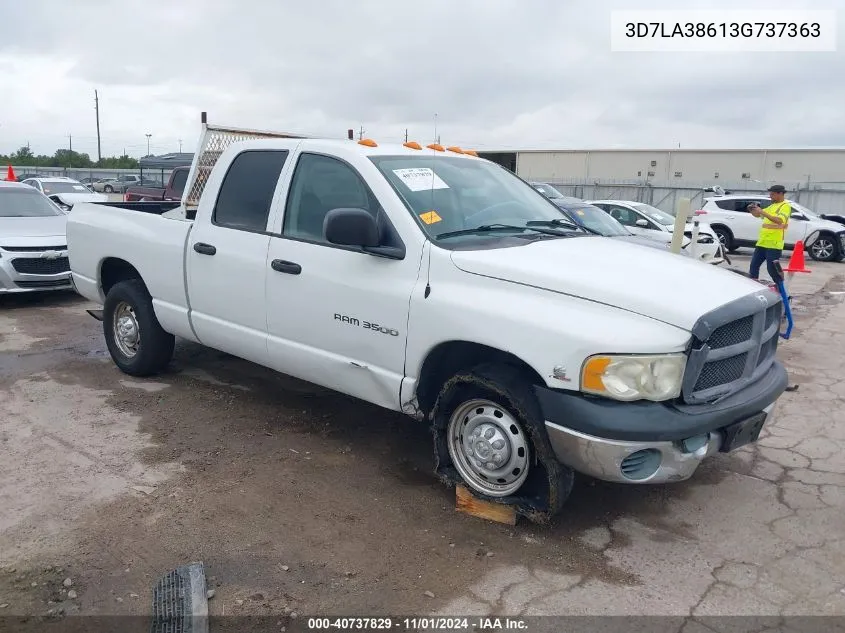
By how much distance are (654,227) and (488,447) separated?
11.9 metres

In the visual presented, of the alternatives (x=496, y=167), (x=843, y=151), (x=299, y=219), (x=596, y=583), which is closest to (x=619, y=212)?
(x=496, y=167)

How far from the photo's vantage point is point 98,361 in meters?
6.68

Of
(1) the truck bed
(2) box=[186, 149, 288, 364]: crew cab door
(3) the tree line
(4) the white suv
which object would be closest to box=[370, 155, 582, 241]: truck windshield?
(2) box=[186, 149, 288, 364]: crew cab door

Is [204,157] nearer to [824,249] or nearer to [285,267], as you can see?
[285,267]

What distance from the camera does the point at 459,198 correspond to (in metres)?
4.30

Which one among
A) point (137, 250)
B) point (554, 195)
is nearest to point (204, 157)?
point (137, 250)

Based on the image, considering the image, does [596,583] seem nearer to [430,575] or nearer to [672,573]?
[672,573]

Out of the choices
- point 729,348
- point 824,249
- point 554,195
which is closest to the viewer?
point 729,348

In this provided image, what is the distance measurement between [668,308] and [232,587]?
7.68 ft

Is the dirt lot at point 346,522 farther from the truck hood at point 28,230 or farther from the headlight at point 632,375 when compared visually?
the truck hood at point 28,230

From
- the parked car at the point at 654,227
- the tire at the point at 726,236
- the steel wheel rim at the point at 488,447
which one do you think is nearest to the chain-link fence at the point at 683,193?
the tire at the point at 726,236

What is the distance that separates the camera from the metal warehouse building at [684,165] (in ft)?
114

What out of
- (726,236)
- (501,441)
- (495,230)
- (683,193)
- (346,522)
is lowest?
(346,522)

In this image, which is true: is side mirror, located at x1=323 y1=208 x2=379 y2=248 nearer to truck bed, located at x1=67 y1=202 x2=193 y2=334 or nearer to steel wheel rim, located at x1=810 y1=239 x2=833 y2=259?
truck bed, located at x1=67 y1=202 x2=193 y2=334
